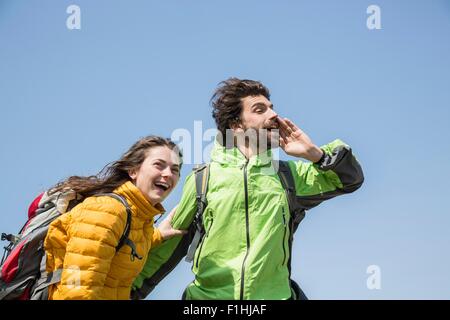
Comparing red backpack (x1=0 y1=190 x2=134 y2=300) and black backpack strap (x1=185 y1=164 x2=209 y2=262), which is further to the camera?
black backpack strap (x1=185 y1=164 x2=209 y2=262)

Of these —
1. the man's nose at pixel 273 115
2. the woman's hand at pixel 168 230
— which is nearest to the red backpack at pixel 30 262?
the woman's hand at pixel 168 230

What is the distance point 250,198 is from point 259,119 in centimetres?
114

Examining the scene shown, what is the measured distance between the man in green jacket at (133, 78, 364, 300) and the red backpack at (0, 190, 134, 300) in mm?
979

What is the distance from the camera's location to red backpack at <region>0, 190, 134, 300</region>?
19.5 feet

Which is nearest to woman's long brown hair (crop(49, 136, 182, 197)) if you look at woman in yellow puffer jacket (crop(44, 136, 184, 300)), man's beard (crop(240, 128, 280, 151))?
woman in yellow puffer jacket (crop(44, 136, 184, 300))

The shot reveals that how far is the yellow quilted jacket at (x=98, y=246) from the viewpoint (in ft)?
18.3

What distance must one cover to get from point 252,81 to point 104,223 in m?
2.90

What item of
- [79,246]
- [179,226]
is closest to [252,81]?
[179,226]

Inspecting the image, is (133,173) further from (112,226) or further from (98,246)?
(98,246)

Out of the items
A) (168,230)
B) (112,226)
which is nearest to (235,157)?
(168,230)

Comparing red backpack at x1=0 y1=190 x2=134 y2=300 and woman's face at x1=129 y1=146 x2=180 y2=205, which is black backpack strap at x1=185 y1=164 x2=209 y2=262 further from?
red backpack at x1=0 y1=190 x2=134 y2=300
